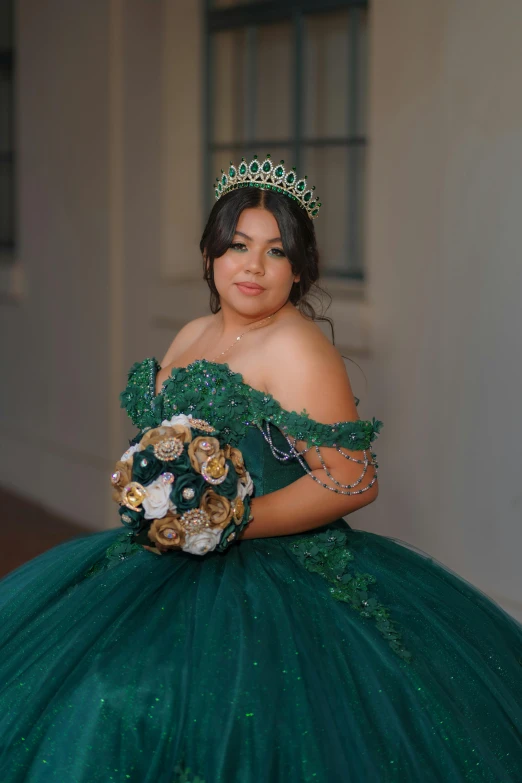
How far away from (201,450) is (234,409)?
0.20 meters

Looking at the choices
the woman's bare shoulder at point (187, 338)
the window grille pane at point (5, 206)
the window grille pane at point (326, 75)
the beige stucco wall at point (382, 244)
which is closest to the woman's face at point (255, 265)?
the woman's bare shoulder at point (187, 338)

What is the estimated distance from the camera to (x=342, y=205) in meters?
4.59

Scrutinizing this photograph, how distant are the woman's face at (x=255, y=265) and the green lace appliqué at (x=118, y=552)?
545 millimetres

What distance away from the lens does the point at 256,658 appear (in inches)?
70.9

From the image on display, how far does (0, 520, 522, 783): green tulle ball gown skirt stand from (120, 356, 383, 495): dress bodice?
156mm

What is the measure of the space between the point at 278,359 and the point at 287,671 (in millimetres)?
638

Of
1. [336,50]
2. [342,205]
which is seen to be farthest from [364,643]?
[336,50]

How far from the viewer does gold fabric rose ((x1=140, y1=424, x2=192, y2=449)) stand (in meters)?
1.95

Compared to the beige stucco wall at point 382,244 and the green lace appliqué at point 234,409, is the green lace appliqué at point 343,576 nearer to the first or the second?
the green lace appliqué at point 234,409

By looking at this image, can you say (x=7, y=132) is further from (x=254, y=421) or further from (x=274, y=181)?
(x=254, y=421)

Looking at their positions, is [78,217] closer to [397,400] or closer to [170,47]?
[170,47]

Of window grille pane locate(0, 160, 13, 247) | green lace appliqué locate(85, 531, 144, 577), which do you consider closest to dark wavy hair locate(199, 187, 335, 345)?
green lace appliqué locate(85, 531, 144, 577)

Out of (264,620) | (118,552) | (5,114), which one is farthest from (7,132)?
(264,620)

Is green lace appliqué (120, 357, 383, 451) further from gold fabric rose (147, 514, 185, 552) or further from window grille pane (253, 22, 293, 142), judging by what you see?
window grille pane (253, 22, 293, 142)
